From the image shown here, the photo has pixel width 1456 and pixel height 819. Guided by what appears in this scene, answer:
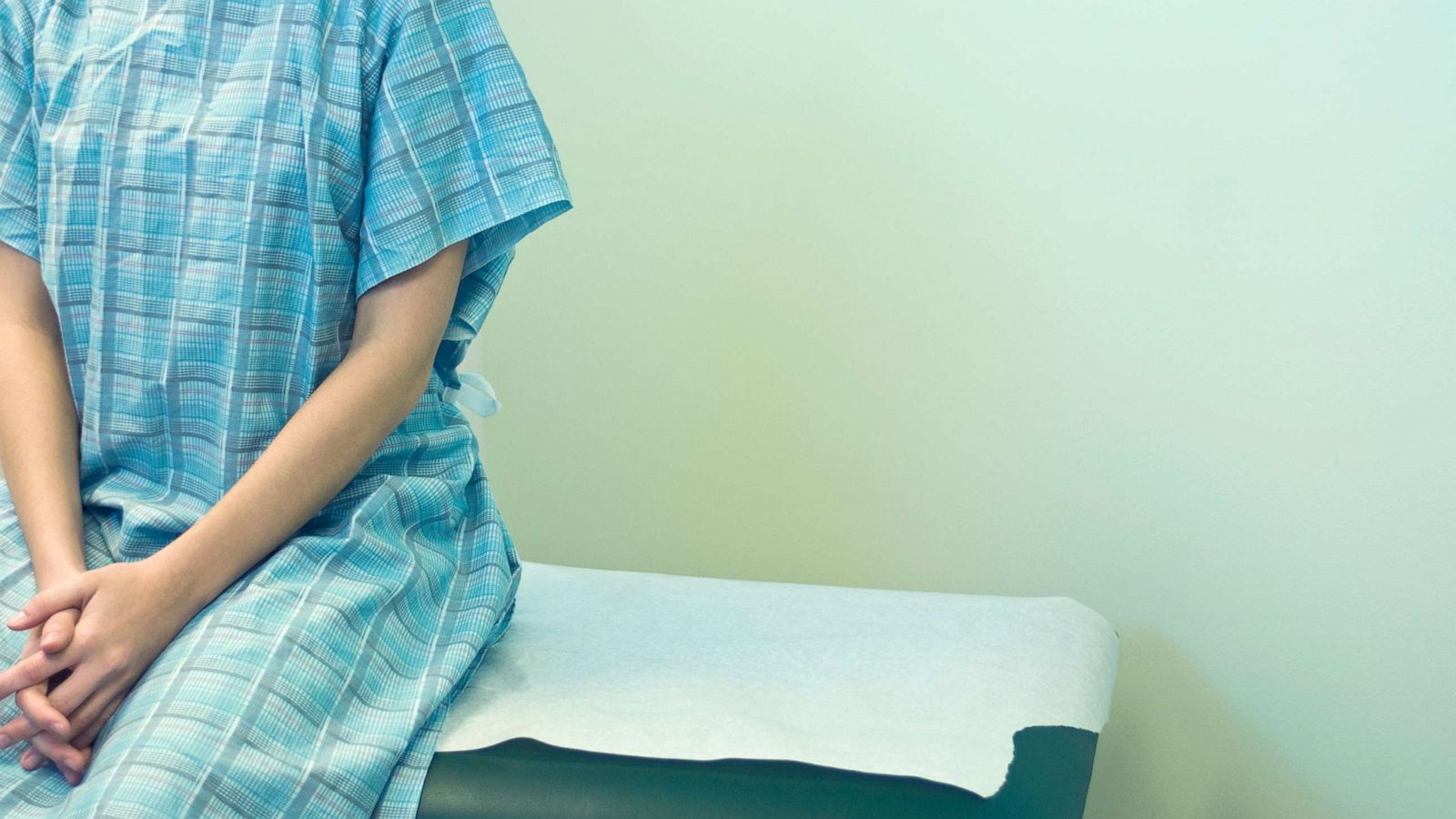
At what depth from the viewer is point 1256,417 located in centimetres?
139

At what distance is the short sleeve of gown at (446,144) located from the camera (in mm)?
979

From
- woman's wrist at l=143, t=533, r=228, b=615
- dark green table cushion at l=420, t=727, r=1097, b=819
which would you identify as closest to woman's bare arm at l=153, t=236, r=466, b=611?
woman's wrist at l=143, t=533, r=228, b=615

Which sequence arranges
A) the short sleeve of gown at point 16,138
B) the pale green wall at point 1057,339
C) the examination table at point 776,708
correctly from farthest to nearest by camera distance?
the pale green wall at point 1057,339
the short sleeve of gown at point 16,138
the examination table at point 776,708

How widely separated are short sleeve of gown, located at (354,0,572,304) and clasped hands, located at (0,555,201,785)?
28 cm

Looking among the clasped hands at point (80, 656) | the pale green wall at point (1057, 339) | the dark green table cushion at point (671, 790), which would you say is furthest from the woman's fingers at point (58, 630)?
the pale green wall at point (1057, 339)

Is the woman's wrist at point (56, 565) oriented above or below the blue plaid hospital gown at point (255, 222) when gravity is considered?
below

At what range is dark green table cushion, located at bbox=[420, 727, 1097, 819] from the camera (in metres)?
0.90

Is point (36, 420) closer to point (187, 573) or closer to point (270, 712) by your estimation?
point (187, 573)

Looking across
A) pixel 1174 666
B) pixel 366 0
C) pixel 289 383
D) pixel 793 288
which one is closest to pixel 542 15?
pixel 793 288

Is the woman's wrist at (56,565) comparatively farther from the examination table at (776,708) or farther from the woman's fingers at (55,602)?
the examination table at (776,708)

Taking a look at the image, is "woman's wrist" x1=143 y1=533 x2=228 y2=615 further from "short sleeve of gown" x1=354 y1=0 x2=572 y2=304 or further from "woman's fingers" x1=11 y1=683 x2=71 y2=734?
"short sleeve of gown" x1=354 y1=0 x2=572 y2=304

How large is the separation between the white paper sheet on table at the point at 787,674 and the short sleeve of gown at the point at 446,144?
0.36m

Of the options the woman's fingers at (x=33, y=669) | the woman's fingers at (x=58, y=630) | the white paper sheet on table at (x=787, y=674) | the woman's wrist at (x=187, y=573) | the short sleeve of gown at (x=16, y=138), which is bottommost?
the white paper sheet on table at (x=787, y=674)

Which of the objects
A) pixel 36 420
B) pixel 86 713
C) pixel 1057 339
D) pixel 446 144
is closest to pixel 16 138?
pixel 36 420
